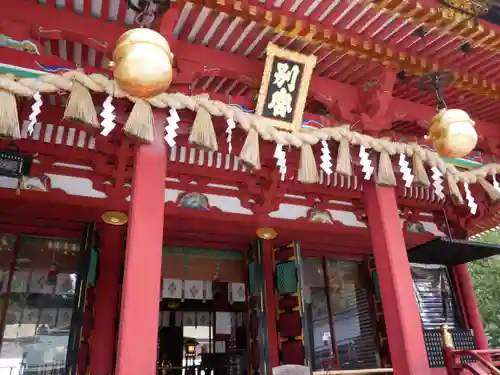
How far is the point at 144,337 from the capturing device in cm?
286

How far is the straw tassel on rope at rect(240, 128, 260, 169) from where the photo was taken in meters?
3.53

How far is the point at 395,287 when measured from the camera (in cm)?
395

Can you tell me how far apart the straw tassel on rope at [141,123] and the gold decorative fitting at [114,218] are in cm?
248

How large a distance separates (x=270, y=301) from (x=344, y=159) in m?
3.24

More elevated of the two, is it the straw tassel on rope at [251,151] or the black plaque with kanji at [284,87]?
the black plaque with kanji at [284,87]

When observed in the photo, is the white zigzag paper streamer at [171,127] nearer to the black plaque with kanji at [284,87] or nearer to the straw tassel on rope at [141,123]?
the straw tassel on rope at [141,123]

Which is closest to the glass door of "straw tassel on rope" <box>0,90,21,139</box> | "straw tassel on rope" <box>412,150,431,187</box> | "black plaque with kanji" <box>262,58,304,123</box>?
"straw tassel on rope" <box>0,90,21,139</box>

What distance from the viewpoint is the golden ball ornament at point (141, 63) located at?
9.61ft

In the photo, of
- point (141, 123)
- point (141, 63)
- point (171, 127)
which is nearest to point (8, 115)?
point (141, 123)

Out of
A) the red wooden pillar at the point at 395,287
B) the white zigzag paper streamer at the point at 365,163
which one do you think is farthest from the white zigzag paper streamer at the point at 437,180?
the white zigzag paper streamer at the point at 365,163

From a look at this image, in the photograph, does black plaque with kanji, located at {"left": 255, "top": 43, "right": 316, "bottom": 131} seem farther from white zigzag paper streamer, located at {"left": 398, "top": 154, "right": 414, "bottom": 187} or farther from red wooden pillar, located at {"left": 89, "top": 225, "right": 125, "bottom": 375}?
red wooden pillar, located at {"left": 89, "top": 225, "right": 125, "bottom": 375}

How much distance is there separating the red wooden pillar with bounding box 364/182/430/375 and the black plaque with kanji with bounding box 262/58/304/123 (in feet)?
4.10

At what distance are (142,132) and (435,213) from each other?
243 inches

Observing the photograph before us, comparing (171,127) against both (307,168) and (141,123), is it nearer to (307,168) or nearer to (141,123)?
(141,123)
